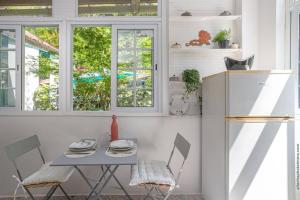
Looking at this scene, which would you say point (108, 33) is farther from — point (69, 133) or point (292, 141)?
point (292, 141)

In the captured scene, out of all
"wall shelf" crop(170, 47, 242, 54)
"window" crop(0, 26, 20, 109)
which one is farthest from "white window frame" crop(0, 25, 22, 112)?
"wall shelf" crop(170, 47, 242, 54)

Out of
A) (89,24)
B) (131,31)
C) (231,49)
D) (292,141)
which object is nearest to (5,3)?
(89,24)

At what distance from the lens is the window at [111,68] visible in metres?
3.45

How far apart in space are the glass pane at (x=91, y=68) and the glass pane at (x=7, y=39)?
762mm

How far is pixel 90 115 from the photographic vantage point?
3355 mm

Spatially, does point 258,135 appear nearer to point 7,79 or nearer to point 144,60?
point 144,60

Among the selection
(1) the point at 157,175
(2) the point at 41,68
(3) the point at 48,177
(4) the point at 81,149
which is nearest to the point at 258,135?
(1) the point at 157,175

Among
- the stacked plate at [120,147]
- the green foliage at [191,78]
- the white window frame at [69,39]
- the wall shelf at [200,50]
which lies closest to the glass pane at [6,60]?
the white window frame at [69,39]

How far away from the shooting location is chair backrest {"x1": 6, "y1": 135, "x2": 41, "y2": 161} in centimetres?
251

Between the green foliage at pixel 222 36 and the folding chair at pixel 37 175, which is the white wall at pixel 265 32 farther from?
the folding chair at pixel 37 175

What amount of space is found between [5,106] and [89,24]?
4.92 feet

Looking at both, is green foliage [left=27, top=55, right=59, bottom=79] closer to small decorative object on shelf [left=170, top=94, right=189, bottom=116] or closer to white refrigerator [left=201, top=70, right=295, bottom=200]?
small decorative object on shelf [left=170, top=94, right=189, bottom=116]

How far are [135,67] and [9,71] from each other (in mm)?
1609

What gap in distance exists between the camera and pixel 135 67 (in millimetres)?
3467
